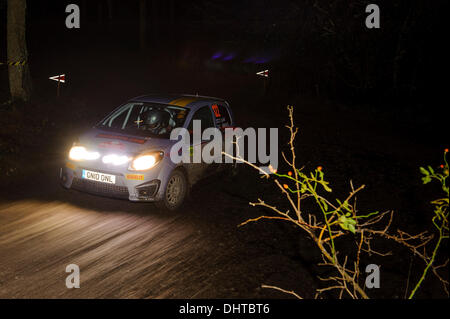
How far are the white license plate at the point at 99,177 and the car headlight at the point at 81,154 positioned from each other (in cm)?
23

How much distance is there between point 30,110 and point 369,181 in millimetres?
8251

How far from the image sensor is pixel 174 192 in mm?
7801

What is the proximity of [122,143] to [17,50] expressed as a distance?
22.2 feet

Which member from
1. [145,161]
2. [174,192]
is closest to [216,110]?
[174,192]

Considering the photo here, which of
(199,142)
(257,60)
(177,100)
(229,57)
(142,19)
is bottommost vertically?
(199,142)

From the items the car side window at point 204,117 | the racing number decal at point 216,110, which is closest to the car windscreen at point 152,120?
the car side window at point 204,117

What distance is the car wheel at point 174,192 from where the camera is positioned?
7578 mm

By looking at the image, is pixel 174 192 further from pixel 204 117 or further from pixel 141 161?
pixel 204 117

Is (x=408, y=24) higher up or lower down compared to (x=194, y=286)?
higher up

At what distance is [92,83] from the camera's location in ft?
72.8

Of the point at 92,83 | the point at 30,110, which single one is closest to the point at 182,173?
the point at 30,110

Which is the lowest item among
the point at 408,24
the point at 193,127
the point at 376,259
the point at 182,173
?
the point at 376,259
